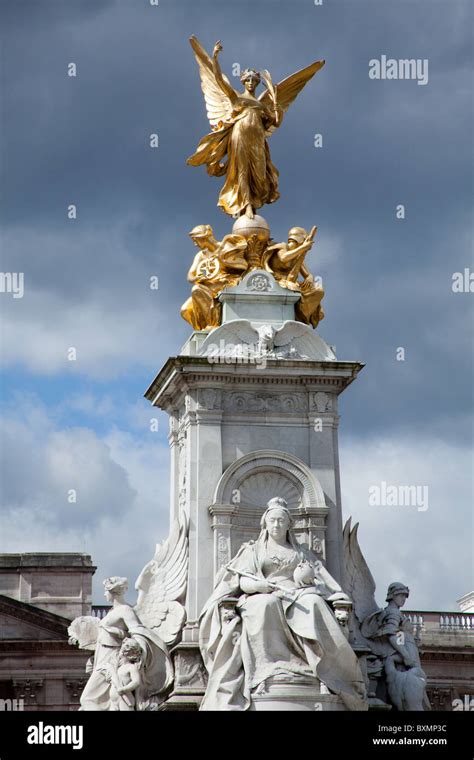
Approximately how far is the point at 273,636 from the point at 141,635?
107 inches

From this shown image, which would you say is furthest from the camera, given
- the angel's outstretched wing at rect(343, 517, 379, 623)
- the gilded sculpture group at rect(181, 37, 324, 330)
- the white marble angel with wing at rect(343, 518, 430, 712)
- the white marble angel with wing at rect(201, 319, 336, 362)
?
the gilded sculpture group at rect(181, 37, 324, 330)

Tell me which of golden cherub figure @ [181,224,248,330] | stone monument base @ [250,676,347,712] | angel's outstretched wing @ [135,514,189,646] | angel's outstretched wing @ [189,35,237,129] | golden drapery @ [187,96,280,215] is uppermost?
angel's outstretched wing @ [189,35,237,129]

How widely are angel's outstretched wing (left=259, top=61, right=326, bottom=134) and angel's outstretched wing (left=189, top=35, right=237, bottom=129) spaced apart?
0.75m

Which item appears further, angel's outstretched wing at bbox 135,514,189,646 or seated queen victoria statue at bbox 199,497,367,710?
angel's outstretched wing at bbox 135,514,189,646

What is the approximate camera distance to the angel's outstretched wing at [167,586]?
1152 inches

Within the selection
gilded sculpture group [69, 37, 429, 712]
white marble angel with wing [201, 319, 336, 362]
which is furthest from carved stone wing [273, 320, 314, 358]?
gilded sculpture group [69, 37, 429, 712]

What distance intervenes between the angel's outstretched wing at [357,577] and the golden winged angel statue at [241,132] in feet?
21.3

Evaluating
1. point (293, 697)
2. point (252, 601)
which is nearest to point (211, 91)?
point (252, 601)

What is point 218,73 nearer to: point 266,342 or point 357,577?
point 266,342

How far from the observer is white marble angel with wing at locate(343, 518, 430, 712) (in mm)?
29156

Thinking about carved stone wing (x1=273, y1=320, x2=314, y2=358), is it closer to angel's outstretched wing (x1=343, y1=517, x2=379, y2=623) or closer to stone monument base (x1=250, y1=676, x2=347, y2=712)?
angel's outstretched wing (x1=343, y1=517, x2=379, y2=623)

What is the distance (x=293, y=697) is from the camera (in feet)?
86.0
